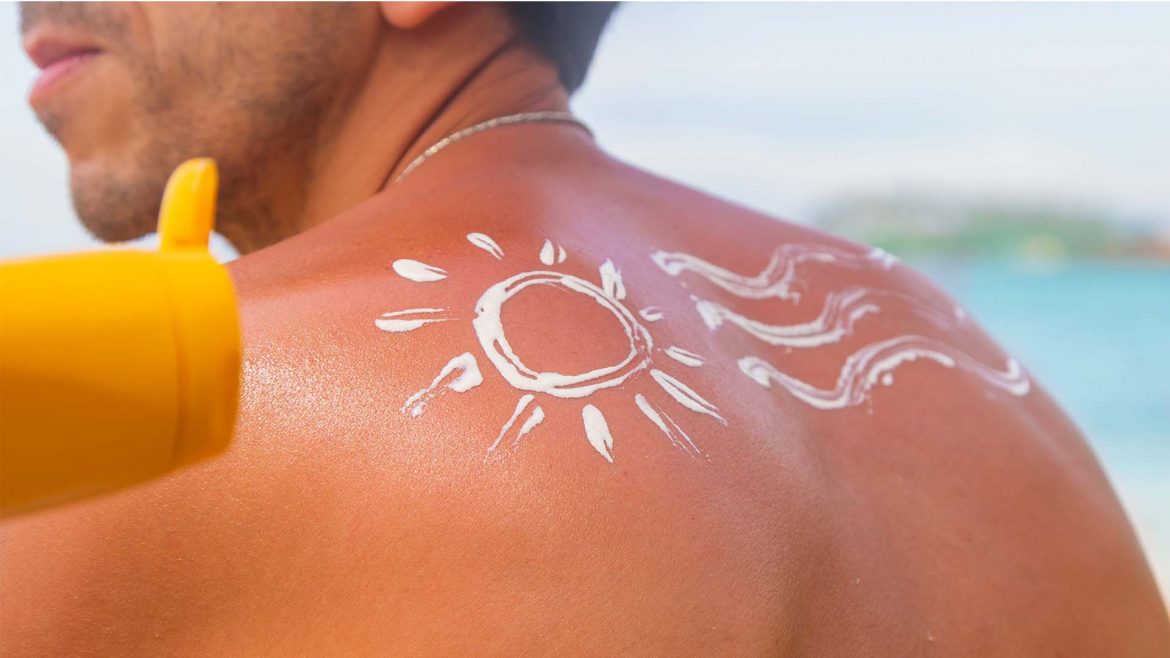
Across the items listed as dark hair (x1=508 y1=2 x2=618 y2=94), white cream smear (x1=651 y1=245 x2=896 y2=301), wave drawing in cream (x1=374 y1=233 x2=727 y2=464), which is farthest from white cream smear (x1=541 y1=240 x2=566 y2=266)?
dark hair (x1=508 y1=2 x2=618 y2=94)

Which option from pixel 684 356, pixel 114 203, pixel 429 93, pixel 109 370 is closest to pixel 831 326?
pixel 684 356

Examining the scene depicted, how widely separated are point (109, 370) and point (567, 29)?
2.73 ft

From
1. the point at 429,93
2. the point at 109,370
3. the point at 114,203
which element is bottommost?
the point at 114,203

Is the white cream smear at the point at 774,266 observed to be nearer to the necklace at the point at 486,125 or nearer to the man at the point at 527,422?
the man at the point at 527,422

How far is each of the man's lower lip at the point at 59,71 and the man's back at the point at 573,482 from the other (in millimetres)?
486

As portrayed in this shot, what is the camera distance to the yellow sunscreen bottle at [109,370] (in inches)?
15.0

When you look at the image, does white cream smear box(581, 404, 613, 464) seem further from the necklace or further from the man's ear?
the man's ear

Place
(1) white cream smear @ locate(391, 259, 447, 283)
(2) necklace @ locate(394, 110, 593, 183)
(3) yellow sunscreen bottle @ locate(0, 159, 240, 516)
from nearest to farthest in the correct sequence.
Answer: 1. (3) yellow sunscreen bottle @ locate(0, 159, 240, 516)
2. (1) white cream smear @ locate(391, 259, 447, 283)
3. (2) necklace @ locate(394, 110, 593, 183)

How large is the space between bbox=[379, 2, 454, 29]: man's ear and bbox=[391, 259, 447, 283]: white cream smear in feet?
1.27

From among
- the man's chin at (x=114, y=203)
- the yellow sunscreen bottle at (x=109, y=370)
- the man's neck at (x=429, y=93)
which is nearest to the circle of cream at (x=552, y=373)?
the yellow sunscreen bottle at (x=109, y=370)

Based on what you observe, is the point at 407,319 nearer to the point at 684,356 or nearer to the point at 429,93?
the point at 684,356

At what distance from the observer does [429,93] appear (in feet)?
3.57

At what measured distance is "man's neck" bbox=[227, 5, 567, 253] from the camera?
1.08 meters

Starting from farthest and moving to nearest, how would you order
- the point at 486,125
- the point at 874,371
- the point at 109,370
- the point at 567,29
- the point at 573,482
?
1. the point at 567,29
2. the point at 486,125
3. the point at 874,371
4. the point at 573,482
5. the point at 109,370
